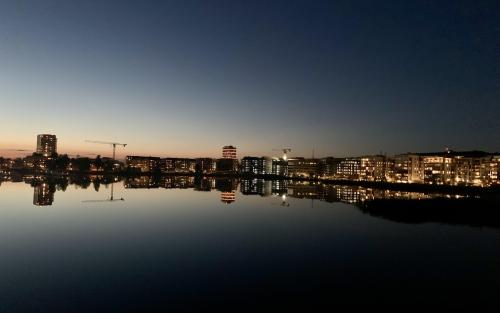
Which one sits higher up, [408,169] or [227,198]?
[408,169]

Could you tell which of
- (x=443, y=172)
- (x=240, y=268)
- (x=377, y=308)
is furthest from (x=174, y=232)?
(x=443, y=172)

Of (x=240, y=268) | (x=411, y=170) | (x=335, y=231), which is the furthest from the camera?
(x=411, y=170)

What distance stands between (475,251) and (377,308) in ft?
57.0

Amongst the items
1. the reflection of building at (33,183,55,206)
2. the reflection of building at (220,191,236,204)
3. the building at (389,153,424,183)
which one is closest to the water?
the reflection of building at (33,183,55,206)

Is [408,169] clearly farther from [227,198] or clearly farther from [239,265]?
[239,265]

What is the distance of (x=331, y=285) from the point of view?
19141 millimetres

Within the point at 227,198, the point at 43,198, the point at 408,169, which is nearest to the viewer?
the point at 43,198

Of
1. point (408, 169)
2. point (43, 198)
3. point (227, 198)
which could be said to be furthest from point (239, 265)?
point (408, 169)

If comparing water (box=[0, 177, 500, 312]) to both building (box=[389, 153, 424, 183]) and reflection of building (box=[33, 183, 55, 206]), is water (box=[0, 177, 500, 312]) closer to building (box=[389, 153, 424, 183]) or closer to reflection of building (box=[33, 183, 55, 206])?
reflection of building (box=[33, 183, 55, 206])

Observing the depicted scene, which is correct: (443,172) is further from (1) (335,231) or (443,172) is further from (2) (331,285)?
(2) (331,285)

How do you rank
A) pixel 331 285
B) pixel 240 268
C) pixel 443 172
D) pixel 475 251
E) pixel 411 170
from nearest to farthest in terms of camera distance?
pixel 331 285 < pixel 240 268 < pixel 475 251 < pixel 443 172 < pixel 411 170

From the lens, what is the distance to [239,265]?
2297cm

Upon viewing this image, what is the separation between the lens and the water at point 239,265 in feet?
54.3

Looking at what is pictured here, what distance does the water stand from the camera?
1656 centimetres
